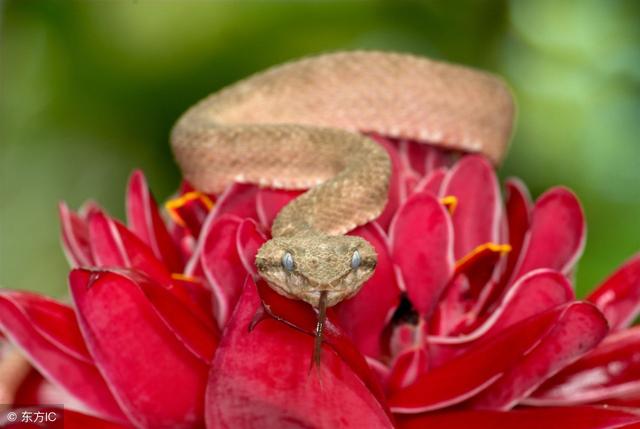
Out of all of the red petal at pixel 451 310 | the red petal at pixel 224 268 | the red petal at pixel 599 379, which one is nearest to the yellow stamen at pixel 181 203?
the red petal at pixel 224 268

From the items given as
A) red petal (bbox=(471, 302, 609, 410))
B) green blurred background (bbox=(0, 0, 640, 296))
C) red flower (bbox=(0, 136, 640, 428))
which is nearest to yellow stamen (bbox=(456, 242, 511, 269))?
red flower (bbox=(0, 136, 640, 428))

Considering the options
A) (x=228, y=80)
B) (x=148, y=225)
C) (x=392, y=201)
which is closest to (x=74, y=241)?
(x=148, y=225)

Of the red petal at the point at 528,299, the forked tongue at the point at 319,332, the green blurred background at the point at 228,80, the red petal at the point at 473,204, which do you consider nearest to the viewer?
the forked tongue at the point at 319,332

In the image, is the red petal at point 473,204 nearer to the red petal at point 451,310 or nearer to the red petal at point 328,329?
the red petal at point 451,310

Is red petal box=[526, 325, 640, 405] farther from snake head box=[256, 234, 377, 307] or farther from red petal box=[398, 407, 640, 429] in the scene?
snake head box=[256, 234, 377, 307]

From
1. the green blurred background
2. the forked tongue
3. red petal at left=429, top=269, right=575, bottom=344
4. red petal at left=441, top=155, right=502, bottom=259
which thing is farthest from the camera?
the green blurred background

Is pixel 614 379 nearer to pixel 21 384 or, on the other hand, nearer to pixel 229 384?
pixel 229 384

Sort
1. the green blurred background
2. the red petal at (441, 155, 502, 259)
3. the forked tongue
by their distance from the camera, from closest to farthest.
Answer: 1. the forked tongue
2. the red petal at (441, 155, 502, 259)
3. the green blurred background
